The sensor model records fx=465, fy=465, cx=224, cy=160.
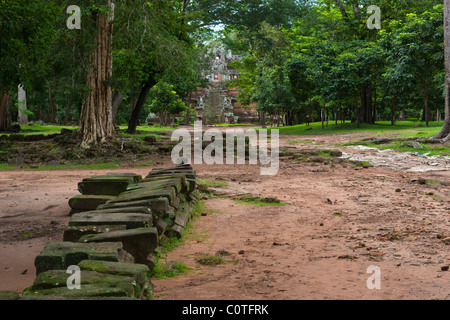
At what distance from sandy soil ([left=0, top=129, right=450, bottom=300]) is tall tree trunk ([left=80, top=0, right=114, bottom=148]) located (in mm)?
5278

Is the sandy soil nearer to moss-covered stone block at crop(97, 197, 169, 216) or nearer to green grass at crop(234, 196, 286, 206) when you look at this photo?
green grass at crop(234, 196, 286, 206)

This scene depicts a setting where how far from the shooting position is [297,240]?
546cm

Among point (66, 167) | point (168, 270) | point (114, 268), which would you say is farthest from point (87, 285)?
point (66, 167)

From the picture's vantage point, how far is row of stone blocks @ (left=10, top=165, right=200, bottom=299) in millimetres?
2736

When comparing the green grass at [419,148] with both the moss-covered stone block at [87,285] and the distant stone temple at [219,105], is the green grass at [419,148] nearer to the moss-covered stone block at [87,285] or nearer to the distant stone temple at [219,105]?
the moss-covered stone block at [87,285]

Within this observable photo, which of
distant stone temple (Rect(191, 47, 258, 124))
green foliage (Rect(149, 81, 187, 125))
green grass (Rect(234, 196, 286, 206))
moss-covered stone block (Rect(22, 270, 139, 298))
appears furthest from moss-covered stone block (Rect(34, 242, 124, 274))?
distant stone temple (Rect(191, 47, 258, 124))

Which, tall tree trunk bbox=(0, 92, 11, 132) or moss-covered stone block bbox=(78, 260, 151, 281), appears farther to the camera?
tall tree trunk bbox=(0, 92, 11, 132)

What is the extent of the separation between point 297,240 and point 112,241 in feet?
8.26

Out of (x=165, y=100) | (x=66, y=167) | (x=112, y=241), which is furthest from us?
(x=165, y=100)

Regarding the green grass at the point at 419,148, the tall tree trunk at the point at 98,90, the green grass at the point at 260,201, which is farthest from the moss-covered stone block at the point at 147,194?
the green grass at the point at 419,148

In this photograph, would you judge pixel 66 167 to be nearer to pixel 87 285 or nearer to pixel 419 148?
pixel 87 285

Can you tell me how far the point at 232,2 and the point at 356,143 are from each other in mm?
10883
